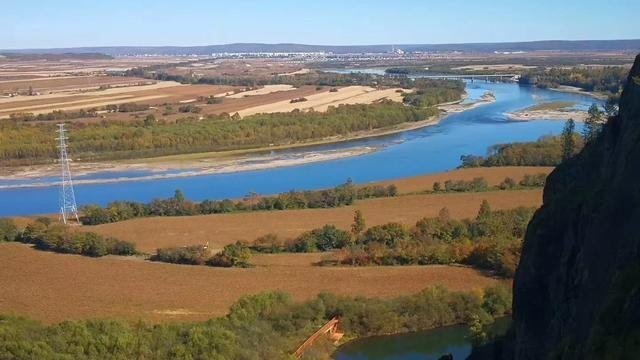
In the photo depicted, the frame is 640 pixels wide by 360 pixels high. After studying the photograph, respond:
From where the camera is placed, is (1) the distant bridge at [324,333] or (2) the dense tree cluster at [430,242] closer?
(1) the distant bridge at [324,333]

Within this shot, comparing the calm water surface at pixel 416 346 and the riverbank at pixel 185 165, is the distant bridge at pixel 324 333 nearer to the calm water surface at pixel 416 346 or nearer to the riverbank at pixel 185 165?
the calm water surface at pixel 416 346

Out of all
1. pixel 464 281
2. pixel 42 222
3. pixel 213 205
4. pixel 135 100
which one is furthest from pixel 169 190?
pixel 135 100

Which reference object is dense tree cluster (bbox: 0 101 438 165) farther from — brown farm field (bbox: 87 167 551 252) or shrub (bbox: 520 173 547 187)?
shrub (bbox: 520 173 547 187)

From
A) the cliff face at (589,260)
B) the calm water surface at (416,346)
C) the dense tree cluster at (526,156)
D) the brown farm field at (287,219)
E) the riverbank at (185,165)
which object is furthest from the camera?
the riverbank at (185,165)

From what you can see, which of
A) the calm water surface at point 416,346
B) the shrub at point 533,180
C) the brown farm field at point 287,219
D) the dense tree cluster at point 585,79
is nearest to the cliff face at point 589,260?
the calm water surface at point 416,346

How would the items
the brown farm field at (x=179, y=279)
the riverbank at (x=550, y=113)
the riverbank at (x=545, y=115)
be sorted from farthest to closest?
the riverbank at (x=550, y=113), the riverbank at (x=545, y=115), the brown farm field at (x=179, y=279)

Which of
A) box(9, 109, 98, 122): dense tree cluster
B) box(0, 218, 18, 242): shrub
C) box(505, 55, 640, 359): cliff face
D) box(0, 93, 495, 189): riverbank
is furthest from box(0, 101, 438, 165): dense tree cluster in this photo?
box(505, 55, 640, 359): cliff face

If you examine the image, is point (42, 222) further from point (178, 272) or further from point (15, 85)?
point (15, 85)
